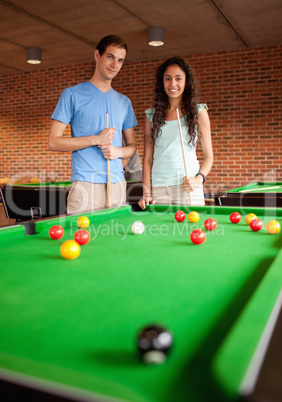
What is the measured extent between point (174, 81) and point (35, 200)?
216 centimetres

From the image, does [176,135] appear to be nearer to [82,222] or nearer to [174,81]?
[174,81]

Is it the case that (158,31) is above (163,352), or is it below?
above

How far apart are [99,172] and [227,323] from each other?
1.92 m

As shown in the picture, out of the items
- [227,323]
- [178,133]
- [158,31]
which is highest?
[158,31]

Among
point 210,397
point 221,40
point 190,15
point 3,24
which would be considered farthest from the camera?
point 221,40

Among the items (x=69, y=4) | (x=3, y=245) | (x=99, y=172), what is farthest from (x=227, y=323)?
(x=69, y=4)

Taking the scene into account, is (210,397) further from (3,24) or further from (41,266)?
(3,24)

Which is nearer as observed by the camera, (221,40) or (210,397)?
(210,397)

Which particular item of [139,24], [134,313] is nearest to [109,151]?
[134,313]

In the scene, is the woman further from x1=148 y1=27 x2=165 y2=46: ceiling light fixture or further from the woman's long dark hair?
x1=148 y1=27 x2=165 y2=46: ceiling light fixture

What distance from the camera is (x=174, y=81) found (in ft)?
8.43

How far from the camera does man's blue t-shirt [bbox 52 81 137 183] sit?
2525 mm

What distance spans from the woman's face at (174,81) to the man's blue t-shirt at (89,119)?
41 centimetres

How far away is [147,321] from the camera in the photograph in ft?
2.56
